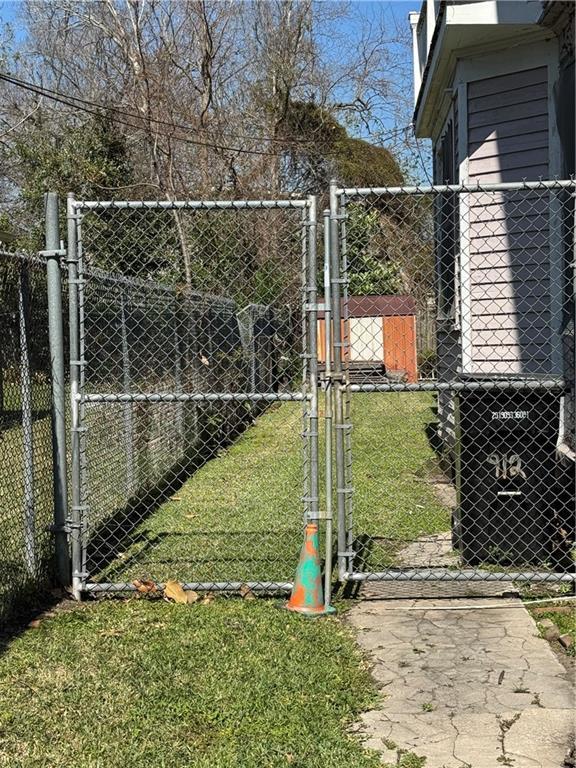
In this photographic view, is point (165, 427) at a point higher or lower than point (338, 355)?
lower

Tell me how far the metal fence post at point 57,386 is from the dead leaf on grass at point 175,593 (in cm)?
66

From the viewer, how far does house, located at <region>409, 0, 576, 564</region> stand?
7.28 metres

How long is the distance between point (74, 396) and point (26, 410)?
37 cm

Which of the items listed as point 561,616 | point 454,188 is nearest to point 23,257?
point 454,188

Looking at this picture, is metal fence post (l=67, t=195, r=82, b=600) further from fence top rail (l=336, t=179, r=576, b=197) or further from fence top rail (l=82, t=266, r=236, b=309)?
fence top rail (l=336, t=179, r=576, b=197)

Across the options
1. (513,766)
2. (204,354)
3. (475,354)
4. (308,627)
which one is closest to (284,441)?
(204,354)

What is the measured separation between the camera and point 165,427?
364 inches

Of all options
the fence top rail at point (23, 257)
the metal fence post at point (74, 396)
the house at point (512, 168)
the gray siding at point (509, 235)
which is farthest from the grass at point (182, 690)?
the gray siding at point (509, 235)

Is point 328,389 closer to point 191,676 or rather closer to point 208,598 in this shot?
point 208,598

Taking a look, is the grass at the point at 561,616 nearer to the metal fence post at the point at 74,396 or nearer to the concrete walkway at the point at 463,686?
the concrete walkway at the point at 463,686

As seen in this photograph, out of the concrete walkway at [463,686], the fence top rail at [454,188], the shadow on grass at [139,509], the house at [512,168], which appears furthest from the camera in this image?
the house at [512,168]

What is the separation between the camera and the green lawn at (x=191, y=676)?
334 cm

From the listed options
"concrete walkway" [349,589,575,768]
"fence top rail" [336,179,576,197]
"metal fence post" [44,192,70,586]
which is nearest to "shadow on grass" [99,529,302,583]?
"metal fence post" [44,192,70,586]

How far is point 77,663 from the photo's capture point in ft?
13.9
